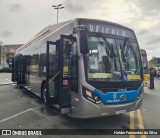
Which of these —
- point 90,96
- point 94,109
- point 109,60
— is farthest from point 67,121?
point 109,60

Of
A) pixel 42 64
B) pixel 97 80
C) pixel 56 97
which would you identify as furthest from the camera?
pixel 42 64

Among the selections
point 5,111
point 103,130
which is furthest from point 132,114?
point 5,111

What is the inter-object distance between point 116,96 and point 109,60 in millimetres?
1035

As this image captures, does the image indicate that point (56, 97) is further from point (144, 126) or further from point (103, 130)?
point (144, 126)

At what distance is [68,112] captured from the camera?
6332mm

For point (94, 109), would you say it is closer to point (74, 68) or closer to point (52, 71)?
point (74, 68)

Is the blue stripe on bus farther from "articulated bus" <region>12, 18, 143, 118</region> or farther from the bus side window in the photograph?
the bus side window

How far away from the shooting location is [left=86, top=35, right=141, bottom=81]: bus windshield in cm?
595

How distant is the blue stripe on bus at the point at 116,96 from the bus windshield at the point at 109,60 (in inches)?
15.7

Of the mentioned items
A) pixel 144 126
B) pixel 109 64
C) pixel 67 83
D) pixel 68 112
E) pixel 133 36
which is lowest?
pixel 144 126

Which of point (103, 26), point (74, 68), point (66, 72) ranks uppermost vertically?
point (103, 26)

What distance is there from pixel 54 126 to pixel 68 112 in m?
0.59

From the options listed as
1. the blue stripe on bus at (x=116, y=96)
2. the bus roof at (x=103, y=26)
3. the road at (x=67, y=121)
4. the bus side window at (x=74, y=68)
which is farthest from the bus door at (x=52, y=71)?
the blue stripe on bus at (x=116, y=96)

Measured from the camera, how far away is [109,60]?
20.3 ft
